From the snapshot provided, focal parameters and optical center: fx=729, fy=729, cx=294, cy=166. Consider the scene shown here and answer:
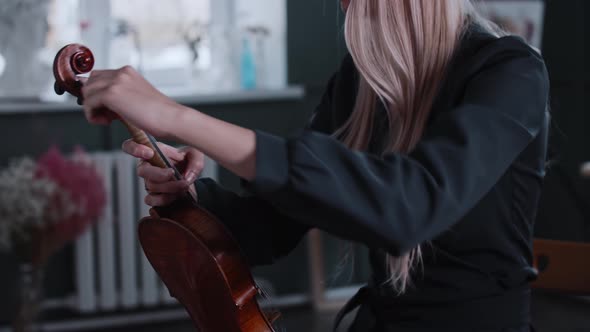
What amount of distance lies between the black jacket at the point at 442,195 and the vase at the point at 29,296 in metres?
1.90

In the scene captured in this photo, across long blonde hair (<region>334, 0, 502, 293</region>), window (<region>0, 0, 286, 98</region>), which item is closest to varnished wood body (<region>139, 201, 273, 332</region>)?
long blonde hair (<region>334, 0, 502, 293</region>)

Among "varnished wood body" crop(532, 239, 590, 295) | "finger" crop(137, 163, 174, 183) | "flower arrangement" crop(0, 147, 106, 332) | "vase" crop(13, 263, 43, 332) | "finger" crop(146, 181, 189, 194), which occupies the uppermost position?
"finger" crop(137, 163, 174, 183)

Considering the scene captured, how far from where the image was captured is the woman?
0.72 metres

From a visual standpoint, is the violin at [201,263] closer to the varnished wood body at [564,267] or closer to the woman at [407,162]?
the woman at [407,162]

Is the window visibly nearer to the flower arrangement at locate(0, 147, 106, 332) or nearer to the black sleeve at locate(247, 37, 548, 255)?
the flower arrangement at locate(0, 147, 106, 332)

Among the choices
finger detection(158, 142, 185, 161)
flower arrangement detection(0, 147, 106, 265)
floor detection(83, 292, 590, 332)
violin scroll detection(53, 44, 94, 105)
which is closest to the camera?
violin scroll detection(53, 44, 94, 105)

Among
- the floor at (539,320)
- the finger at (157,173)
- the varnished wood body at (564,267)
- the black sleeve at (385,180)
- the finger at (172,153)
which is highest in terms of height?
the black sleeve at (385,180)

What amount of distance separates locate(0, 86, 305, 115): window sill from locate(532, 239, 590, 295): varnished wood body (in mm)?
A: 2130

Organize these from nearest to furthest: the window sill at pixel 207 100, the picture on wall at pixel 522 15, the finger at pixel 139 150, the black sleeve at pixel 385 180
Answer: the black sleeve at pixel 385 180, the finger at pixel 139 150, the window sill at pixel 207 100, the picture on wall at pixel 522 15

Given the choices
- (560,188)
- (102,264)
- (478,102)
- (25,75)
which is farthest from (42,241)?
(560,188)

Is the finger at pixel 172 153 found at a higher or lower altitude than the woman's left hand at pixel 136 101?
lower

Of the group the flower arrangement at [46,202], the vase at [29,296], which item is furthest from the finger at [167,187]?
the vase at [29,296]

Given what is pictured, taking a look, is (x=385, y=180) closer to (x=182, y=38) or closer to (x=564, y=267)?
(x=564, y=267)

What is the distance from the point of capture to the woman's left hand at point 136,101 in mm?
725
